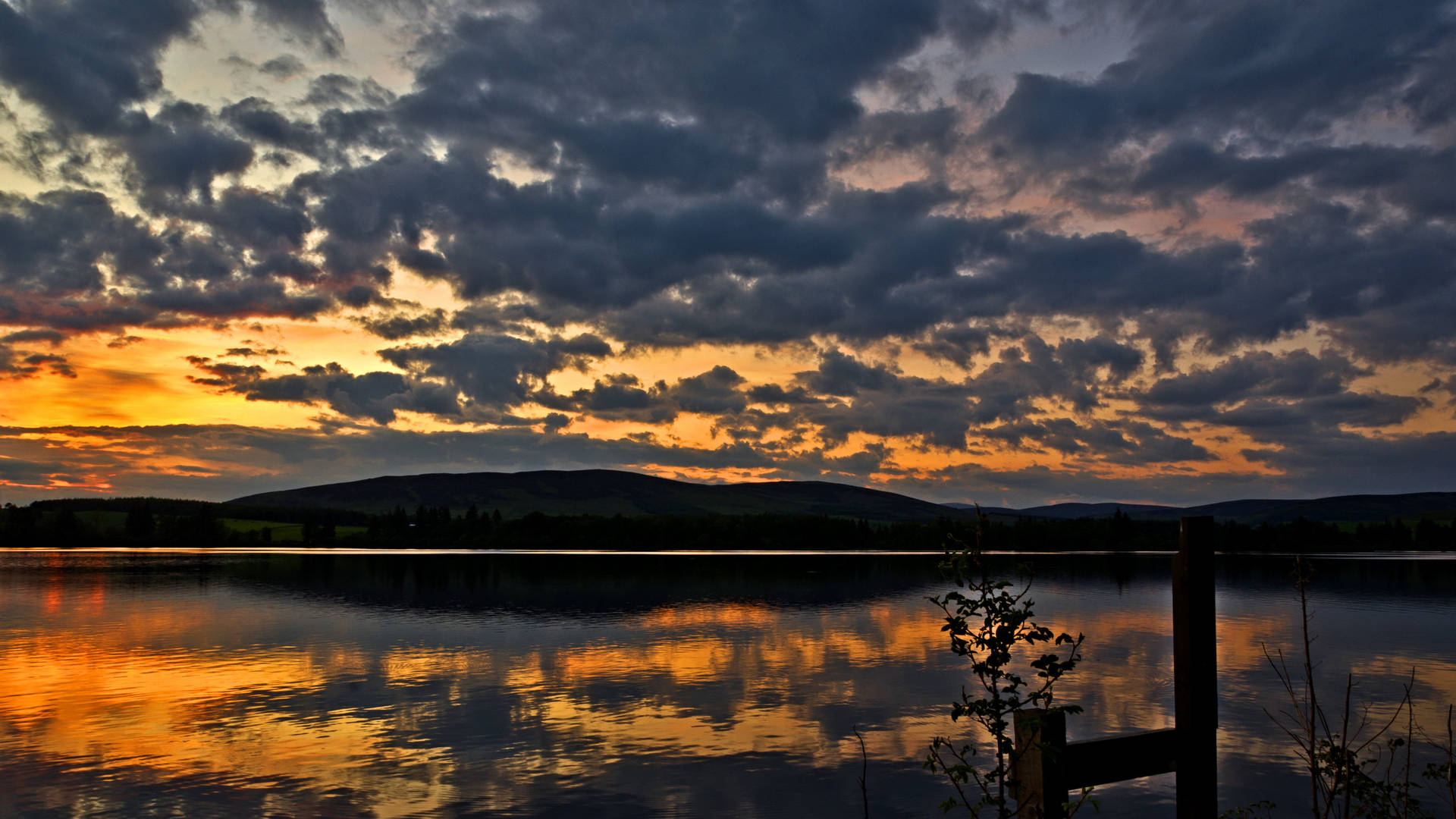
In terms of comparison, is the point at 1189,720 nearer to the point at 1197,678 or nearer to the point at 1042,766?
the point at 1197,678

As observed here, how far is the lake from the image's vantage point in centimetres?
2523

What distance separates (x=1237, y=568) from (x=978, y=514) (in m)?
165

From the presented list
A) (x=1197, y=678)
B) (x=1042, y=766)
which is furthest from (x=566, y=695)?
(x=1042, y=766)

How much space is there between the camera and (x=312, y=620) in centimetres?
6731

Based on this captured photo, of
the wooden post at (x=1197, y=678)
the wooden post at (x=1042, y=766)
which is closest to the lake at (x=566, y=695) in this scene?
the wooden post at (x=1197, y=678)

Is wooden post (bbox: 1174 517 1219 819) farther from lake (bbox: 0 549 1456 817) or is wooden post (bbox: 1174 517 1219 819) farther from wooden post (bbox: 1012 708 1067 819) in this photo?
lake (bbox: 0 549 1456 817)

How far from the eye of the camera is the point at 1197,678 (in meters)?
9.55

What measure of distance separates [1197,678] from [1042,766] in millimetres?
2313

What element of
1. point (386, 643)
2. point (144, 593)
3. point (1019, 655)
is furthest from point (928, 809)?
point (144, 593)

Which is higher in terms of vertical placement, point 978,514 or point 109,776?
point 978,514

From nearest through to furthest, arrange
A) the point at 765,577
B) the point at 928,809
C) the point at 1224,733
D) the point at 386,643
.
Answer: the point at 928,809, the point at 1224,733, the point at 386,643, the point at 765,577

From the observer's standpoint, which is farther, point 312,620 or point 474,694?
point 312,620

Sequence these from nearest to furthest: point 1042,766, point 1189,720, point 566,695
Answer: point 1042,766 < point 1189,720 < point 566,695

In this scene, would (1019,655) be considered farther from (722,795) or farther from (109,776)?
(109,776)
